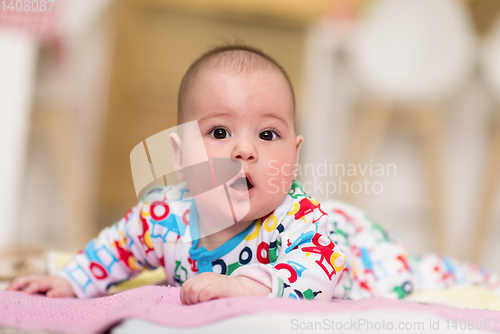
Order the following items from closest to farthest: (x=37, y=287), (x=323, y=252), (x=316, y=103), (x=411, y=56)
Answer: (x=323, y=252) → (x=37, y=287) → (x=411, y=56) → (x=316, y=103)

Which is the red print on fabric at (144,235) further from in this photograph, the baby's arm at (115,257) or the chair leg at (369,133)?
the chair leg at (369,133)

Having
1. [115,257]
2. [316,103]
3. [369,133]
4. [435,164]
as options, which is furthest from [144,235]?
[316,103]

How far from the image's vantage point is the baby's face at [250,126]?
1.75 ft

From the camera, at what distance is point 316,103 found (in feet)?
6.57

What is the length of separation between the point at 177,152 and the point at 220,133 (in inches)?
3.3

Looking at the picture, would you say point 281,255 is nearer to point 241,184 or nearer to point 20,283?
point 241,184

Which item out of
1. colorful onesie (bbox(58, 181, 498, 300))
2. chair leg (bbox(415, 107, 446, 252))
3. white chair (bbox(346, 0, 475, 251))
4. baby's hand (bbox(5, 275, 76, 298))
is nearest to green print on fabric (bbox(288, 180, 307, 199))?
colorful onesie (bbox(58, 181, 498, 300))

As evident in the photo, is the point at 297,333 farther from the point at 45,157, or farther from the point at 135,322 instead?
the point at 45,157

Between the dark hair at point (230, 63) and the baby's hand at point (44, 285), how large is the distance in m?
0.29

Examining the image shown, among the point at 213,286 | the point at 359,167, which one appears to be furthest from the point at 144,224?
the point at 359,167

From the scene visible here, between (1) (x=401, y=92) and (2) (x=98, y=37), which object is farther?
(2) (x=98, y=37)

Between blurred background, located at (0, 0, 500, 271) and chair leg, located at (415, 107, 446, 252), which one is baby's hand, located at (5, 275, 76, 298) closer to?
blurred background, located at (0, 0, 500, 271)

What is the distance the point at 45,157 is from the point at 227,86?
148 cm

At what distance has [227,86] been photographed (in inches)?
21.3
